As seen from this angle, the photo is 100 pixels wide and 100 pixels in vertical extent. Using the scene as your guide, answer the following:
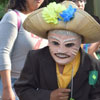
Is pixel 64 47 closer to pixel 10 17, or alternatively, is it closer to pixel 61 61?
pixel 61 61

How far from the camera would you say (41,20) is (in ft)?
8.66

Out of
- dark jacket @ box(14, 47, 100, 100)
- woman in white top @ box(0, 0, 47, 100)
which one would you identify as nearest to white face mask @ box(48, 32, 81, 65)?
dark jacket @ box(14, 47, 100, 100)

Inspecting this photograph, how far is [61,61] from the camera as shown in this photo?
265 centimetres

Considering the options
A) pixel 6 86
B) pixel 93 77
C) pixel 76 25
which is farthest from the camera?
pixel 6 86

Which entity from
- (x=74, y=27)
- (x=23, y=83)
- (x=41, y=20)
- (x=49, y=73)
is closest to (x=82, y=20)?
(x=74, y=27)

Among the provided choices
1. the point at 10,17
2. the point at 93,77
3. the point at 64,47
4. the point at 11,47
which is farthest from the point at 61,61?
the point at 10,17

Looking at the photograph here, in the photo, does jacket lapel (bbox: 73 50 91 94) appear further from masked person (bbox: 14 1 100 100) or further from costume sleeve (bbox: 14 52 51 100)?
costume sleeve (bbox: 14 52 51 100)

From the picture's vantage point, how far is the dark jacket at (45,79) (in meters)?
2.69

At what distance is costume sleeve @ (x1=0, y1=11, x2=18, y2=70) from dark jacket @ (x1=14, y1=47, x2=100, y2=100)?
1.24 ft

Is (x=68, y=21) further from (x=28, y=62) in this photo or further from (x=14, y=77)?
(x=14, y=77)

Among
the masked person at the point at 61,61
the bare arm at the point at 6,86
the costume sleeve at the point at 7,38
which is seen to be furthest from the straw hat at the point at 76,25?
the bare arm at the point at 6,86

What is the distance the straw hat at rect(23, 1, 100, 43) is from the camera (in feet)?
8.38

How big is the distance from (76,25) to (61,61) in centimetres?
30

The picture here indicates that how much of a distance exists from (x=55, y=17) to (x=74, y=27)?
0.16 m
